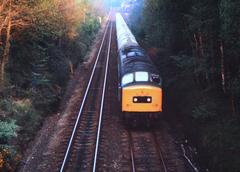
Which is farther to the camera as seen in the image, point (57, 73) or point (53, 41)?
point (53, 41)

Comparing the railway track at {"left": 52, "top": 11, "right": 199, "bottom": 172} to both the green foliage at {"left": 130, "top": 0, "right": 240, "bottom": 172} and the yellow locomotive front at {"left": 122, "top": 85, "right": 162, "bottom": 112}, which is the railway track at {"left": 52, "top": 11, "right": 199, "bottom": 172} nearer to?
the yellow locomotive front at {"left": 122, "top": 85, "right": 162, "bottom": 112}

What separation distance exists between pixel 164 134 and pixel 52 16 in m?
11.9

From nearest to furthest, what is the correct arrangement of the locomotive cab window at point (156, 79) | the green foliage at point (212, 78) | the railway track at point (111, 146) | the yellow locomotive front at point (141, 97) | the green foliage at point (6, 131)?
the green foliage at point (212, 78) < the railway track at point (111, 146) < the green foliage at point (6, 131) < the yellow locomotive front at point (141, 97) < the locomotive cab window at point (156, 79)

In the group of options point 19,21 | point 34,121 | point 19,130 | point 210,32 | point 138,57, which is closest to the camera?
point 210,32

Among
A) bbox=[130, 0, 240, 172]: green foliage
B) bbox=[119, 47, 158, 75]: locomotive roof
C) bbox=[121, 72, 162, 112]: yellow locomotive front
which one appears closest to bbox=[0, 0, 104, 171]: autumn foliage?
bbox=[121, 72, 162, 112]: yellow locomotive front

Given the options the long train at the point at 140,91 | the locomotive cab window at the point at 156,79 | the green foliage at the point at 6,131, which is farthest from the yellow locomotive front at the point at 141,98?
the green foliage at the point at 6,131

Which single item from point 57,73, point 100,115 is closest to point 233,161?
point 100,115

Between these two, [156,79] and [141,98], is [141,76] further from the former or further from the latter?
[141,98]

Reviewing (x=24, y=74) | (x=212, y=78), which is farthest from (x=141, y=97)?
(x=24, y=74)

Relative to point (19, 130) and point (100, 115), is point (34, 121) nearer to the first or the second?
point (19, 130)

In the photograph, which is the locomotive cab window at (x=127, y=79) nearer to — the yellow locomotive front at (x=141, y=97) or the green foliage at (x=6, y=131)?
the yellow locomotive front at (x=141, y=97)

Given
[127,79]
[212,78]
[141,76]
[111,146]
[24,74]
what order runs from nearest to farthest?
1. [111,146]
2. [212,78]
3. [141,76]
4. [127,79]
5. [24,74]

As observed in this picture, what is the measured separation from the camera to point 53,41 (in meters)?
35.8

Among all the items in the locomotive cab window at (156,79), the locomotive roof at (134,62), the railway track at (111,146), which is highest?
the locomotive roof at (134,62)
